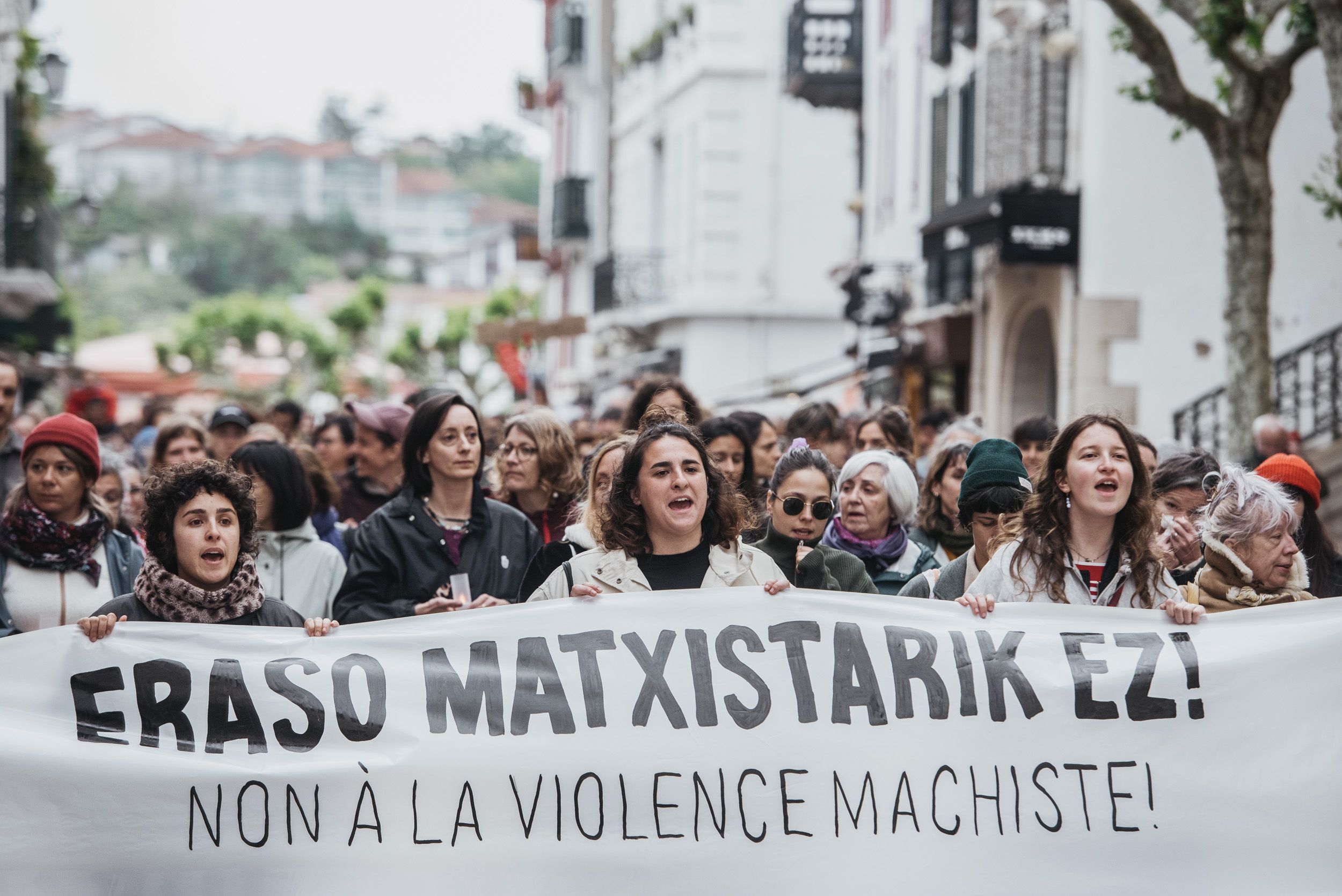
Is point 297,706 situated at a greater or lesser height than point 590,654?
lesser

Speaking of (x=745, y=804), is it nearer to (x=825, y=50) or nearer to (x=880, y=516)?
(x=880, y=516)

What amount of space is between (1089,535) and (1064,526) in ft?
0.25

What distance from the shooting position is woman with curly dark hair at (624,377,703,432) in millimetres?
7297

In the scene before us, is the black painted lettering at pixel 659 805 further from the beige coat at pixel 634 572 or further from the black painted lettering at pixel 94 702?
the black painted lettering at pixel 94 702

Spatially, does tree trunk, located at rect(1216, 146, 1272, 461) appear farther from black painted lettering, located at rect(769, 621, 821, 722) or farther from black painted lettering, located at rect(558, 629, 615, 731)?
black painted lettering, located at rect(558, 629, 615, 731)

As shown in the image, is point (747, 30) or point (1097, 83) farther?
point (747, 30)

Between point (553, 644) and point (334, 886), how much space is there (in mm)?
902

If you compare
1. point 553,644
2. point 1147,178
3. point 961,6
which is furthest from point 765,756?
point 961,6

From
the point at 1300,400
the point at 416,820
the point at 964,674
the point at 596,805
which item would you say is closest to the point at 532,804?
the point at 596,805

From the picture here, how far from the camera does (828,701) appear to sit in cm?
498

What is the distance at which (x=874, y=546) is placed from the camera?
20.6 ft

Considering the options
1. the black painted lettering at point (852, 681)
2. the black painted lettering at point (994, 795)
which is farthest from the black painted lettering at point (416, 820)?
the black painted lettering at point (994, 795)

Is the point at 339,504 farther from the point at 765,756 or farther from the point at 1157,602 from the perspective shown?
the point at 1157,602

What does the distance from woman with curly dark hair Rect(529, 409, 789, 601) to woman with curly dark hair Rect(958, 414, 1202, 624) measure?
69cm
